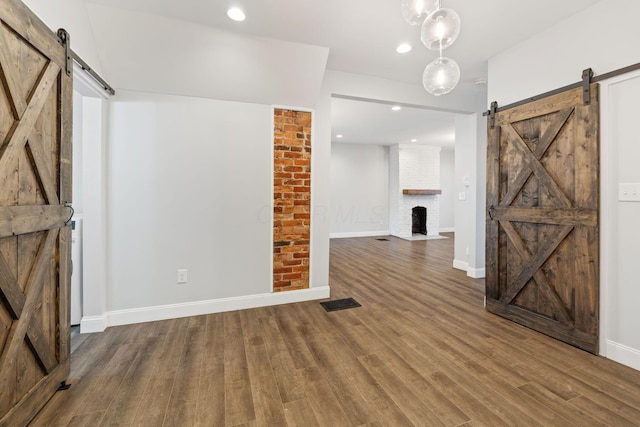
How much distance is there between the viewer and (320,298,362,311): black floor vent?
287 centimetres

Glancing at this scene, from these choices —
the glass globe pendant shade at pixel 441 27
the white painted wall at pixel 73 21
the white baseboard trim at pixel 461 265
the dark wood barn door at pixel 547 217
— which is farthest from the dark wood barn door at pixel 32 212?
the white baseboard trim at pixel 461 265

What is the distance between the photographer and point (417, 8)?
126 centimetres

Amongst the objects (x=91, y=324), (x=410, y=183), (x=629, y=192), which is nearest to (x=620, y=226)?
(x=629, y=192)

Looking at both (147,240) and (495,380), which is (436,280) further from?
(147,240)

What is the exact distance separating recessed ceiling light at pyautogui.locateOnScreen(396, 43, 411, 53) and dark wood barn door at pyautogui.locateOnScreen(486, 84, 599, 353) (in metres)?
1.13

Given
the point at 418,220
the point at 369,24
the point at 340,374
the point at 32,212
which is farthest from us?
the point at 418,220

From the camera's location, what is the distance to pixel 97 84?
2184 millimetres

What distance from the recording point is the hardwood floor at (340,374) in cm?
142

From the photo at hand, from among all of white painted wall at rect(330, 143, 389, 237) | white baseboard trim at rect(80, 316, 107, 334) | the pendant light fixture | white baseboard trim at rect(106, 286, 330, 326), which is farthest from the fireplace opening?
white baseboard trim at rect(80, 316, 107, 334)

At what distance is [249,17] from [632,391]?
144 inches

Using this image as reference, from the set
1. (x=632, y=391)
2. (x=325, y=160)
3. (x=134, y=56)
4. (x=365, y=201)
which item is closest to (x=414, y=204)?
(x=365, y=201)

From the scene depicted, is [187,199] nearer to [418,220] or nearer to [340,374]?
[340,374]

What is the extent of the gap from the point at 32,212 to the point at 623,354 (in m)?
3.79

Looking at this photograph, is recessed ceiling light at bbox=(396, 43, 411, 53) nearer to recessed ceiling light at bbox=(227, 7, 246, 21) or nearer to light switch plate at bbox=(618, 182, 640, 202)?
recessed ceiling light at bbox=(227, 7, 246, 21)
